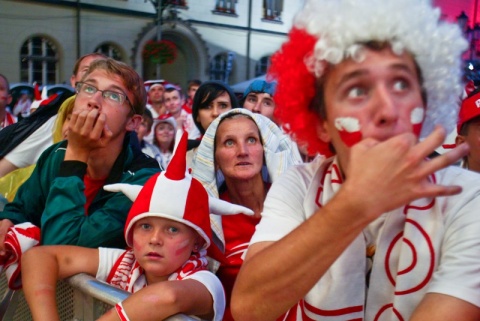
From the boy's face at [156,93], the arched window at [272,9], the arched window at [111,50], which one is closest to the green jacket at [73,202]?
the boy's face at [156,93]

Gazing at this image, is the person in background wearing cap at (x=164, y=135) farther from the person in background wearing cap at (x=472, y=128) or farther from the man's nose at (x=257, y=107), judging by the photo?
the person in background wearing cap at (x=472, y=128)

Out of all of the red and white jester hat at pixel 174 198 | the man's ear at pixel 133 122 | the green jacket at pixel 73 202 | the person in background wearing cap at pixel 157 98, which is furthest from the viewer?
the person in background wearing cap at pixel 157 98

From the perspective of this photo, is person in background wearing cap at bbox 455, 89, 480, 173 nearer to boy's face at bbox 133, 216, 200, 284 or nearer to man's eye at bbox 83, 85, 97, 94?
boy's face at bbox 133, 216, 200, 284

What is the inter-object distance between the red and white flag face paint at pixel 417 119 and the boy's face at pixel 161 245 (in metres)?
1.14

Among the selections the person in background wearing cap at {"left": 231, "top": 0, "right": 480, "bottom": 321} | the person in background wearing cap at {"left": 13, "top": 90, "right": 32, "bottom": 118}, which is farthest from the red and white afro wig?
the person in background wearing cap at {"left": 13, "top": 90, "right": 32, "bottom": 118}

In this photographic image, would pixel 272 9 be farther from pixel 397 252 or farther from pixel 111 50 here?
pixel 397 252

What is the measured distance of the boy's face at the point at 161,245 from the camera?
6.85ft

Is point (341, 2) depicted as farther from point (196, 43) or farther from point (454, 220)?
point (196, 43)

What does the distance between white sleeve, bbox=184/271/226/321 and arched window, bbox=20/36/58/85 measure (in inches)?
832

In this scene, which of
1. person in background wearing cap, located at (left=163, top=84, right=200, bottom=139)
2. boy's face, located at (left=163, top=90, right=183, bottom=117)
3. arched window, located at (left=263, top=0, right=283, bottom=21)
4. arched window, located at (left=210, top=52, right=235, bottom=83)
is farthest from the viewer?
arched window, located at (left=263, top=0, right=283, bottom=21)

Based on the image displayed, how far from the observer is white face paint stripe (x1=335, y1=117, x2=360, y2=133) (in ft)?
4.10

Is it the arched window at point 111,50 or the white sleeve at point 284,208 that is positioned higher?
the arched window at point 111,50

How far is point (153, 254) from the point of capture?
209 centimetres

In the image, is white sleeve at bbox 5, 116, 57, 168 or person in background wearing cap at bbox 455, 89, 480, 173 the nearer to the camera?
person in background wearing cap at bbox 455, 89, 480, 173
